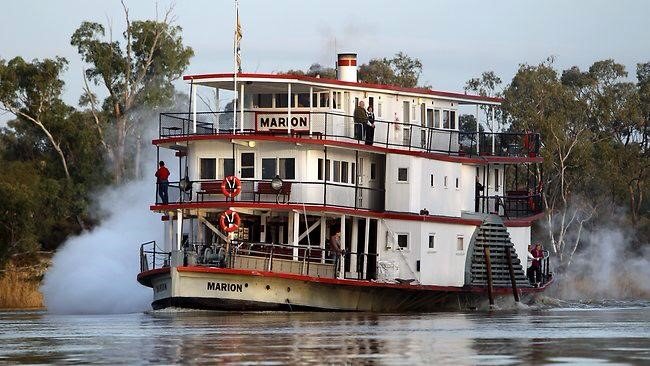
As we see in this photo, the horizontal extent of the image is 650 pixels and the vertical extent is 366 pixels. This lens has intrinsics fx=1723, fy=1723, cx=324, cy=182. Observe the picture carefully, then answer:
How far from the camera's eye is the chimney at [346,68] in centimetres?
4931

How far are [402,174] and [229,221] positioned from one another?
19.0 ft

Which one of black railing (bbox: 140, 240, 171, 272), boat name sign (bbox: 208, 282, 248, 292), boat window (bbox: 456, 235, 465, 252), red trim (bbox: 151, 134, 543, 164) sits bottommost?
boat name sign (bbox: 208, 282, 248, 292)

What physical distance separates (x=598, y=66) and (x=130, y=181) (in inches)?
1364

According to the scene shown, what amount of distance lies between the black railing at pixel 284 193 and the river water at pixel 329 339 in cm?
324

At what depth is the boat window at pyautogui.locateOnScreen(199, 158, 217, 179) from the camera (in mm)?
45062

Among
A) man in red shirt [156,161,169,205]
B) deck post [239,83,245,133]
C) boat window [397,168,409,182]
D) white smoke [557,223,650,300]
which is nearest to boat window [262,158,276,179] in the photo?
deck post [239,83,245,133]

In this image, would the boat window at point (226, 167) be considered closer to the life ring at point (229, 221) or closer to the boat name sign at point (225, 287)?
the life ring at point (229, 221)

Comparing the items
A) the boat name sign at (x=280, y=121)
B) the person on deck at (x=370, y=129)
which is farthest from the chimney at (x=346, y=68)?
the boat name sign at (x=280, y=121)

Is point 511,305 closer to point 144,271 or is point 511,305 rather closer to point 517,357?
point 144,271

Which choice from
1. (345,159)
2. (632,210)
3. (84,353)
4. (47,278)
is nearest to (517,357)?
(84,353)

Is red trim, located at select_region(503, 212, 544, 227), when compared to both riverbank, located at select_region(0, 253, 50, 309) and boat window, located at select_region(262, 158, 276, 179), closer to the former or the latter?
boat window, located at select_region(262, 158, 276, 179)

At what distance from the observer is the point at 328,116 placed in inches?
1811

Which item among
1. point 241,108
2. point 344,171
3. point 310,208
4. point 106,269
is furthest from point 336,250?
point 106,269

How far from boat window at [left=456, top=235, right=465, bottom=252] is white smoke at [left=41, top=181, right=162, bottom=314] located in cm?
972
